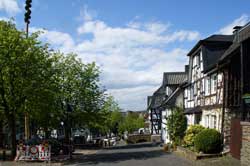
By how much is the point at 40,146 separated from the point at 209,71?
41.2ft

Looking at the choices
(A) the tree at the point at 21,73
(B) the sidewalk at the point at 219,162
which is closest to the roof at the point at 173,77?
(A) the tree at the point at 21,73

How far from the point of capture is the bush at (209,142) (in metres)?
25.9

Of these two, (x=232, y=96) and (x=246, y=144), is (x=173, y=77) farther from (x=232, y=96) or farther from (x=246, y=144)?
(x=246, y=144)

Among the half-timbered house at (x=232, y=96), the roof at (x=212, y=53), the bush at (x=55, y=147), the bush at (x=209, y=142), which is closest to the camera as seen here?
the half-timbered house at (x=232, y=96)

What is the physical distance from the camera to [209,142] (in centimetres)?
2591

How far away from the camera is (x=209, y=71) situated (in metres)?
31.3

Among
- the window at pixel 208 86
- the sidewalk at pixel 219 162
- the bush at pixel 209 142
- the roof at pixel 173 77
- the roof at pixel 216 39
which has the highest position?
the roof at pixel 216 39

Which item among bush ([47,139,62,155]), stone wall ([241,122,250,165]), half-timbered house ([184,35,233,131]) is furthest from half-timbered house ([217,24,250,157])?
bush ([47,139,62,155])

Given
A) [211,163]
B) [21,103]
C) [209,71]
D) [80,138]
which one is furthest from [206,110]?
[80,138]

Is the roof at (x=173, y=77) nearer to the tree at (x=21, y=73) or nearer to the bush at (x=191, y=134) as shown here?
the bush at (x=191, y=134)

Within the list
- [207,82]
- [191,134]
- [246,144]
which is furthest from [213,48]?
[246,144]

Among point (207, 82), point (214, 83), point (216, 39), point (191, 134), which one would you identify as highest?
point (216, 39)

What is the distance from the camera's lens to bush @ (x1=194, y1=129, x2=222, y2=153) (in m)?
25.9

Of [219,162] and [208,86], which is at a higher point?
[208,86]
